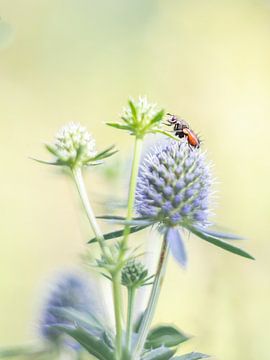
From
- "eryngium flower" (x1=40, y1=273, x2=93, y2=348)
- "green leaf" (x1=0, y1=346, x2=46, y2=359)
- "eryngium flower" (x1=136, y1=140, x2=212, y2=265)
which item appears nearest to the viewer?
"eryngium flower" (x1=136, y1=140, x2=212, y2=265)

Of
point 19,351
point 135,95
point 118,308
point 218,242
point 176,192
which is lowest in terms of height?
point 19,351

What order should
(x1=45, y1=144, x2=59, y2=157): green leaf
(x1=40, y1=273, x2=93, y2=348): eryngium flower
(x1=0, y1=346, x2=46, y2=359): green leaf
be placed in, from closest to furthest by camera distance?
(x1=45, y1=144, x2=59, y2=157): green leaf, (x1=0, y1=346, x2=46, y2=359): green leaf, (x1=40, y1=273, x2=93, y2=348): eryngium flower

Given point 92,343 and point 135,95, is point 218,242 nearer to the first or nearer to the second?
point 92,343

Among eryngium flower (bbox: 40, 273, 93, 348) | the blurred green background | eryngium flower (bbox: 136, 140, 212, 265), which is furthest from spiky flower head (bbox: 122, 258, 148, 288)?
the blurred green background

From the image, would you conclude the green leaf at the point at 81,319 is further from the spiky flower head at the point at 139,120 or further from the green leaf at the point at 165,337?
the spiky flower head at the point at 139,120

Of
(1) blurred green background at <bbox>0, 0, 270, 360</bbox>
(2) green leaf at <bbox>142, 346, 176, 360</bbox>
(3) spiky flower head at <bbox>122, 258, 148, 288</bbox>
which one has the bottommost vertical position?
(2) green leaf at <bbox>142, 346, 176, 360</bbox>

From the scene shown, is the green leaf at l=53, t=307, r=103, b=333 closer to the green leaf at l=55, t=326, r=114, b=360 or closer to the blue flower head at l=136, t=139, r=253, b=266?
the green leaf at l=55, t=326, r=114, b=360

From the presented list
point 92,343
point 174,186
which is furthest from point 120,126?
point 92,343
